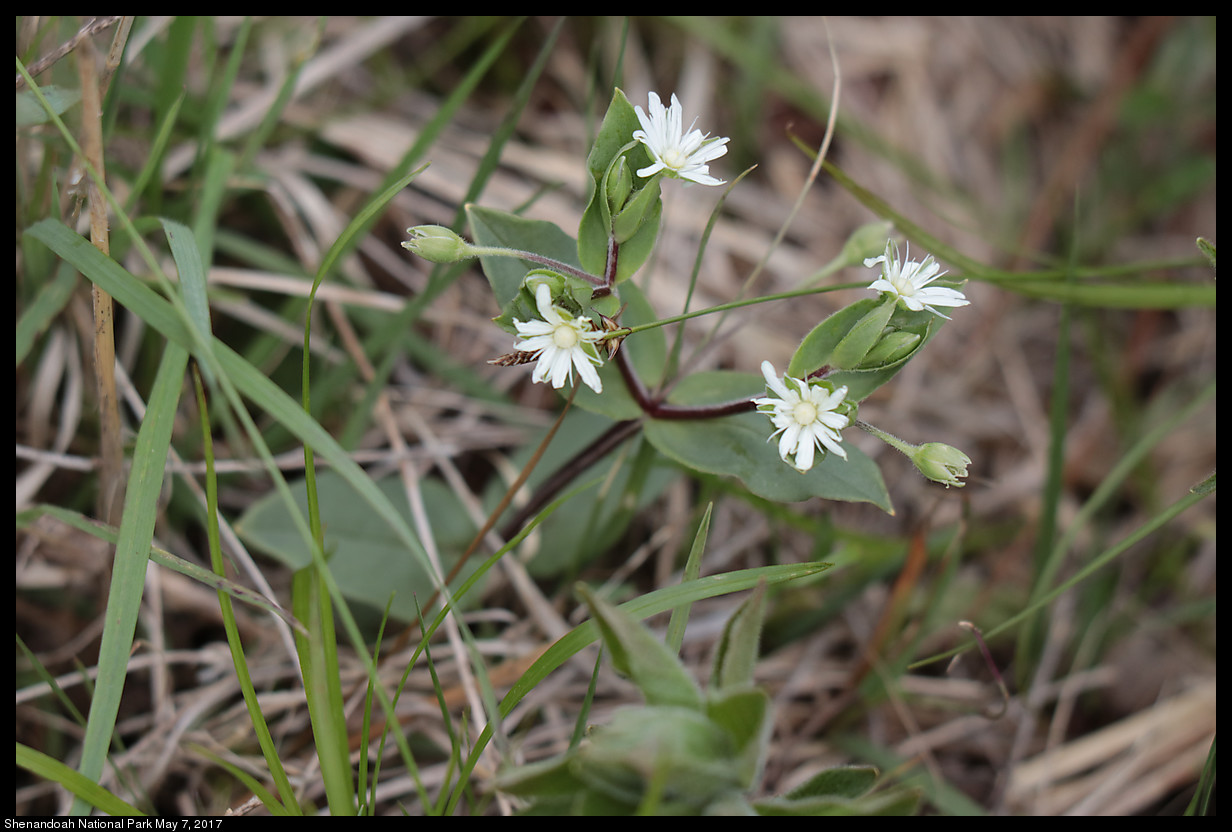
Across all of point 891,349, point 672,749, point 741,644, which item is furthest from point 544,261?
point 672,749

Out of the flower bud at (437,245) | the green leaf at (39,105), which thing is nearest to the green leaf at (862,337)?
the flower bud at (437,245)

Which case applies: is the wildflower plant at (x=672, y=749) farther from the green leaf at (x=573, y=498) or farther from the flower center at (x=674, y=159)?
the green leaf at (x=573, y=498)

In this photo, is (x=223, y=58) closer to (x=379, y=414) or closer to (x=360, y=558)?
(x=379, y=414)

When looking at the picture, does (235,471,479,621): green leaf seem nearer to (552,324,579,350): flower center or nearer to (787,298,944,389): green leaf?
(552,324,579,350): flower center

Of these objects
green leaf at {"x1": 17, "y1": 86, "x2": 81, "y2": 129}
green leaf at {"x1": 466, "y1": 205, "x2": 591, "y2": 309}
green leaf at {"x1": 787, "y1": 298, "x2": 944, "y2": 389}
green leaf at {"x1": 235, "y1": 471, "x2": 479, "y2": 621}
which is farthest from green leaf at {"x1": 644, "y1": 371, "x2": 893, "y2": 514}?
green leaf at {"x1": 17, "y1": 86, "x2": 81, "y2": 129}

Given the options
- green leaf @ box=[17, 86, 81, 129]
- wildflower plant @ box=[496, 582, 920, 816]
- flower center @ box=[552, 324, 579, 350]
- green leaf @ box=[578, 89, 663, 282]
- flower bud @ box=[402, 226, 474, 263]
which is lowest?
wildflower plant @ box=[496, 582, 920, 816]

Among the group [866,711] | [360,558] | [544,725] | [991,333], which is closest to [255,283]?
[360,558]

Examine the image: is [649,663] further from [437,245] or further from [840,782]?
[437,245]
